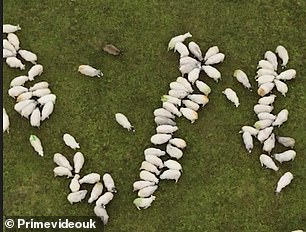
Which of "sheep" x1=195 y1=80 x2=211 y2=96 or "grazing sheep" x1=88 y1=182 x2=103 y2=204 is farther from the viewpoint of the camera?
"sheep" x1=195 y1=80 x2=211 y2=96

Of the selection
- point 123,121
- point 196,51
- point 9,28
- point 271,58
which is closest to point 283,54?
point 271,58

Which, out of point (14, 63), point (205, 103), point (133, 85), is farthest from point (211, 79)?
point (14, 63)

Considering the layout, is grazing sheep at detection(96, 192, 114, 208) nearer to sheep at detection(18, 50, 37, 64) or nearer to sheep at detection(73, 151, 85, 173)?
sheep at detection(73, 151, 85, 173)

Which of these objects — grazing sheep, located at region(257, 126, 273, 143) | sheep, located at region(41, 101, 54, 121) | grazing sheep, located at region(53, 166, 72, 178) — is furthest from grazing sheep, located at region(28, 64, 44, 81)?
grazing sheep, located at region(257, 126, 273, 143)

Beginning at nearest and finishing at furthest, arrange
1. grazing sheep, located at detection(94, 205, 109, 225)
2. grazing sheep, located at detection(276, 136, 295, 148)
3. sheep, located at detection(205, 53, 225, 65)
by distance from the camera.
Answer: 1. grazing sheep, located at detection(94, 205, 109, 225)
2. grazing sheep, located at detection(276, 136, 295, 148)
3. sheep, located at detection(205, 53, 225, 65)

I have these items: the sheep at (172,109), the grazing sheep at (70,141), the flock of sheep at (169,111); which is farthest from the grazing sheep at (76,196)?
the sheep at (172,109)
